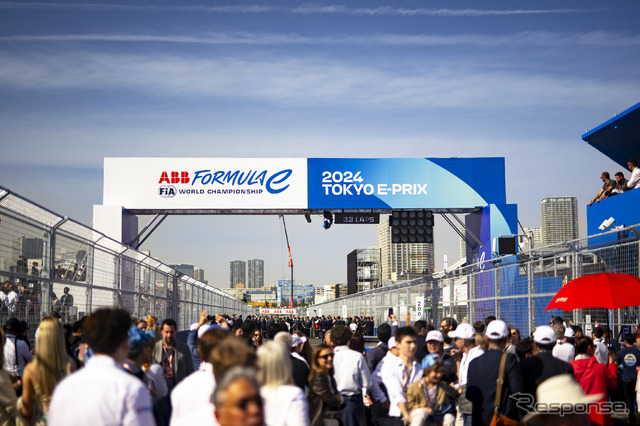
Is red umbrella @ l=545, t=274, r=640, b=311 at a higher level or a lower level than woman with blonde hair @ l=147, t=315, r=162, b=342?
higher

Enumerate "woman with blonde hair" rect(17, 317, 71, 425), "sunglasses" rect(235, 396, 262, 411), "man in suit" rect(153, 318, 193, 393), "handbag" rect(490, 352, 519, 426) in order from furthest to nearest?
"man in suit" rect(153, 318, 193, 393), "handbag" rect(490, 352, 519, 426), "woman with blonde hair" rect(17, 317, 71, 425), "sunglasses" rect(235, 396, 262, 411)

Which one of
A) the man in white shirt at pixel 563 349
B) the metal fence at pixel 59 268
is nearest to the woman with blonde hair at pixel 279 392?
the man in white shirt at pixel 563 349

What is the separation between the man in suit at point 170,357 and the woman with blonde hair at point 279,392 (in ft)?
15.4

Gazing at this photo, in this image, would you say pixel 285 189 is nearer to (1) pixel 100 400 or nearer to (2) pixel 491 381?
(2) pixel 491 381

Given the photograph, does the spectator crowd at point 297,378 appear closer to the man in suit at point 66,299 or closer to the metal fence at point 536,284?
the man in suit at point 66,299

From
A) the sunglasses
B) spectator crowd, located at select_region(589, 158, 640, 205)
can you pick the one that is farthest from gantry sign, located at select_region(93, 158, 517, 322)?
the sunglasses

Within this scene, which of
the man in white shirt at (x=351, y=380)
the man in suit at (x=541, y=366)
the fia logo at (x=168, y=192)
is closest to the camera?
the man in suit at (x=541, y=366)

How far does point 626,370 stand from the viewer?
1184 cm

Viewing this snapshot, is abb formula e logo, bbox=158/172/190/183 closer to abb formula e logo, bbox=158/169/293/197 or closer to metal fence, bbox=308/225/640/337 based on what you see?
abb formula e logo, bbox=158/169/293/197

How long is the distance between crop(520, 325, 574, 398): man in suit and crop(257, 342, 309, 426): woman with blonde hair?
154 inches

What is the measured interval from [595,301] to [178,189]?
76.4 feet

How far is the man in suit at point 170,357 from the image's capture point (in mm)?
9391

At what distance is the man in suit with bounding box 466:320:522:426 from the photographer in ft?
25.7

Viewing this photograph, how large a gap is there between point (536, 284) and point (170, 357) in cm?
972
